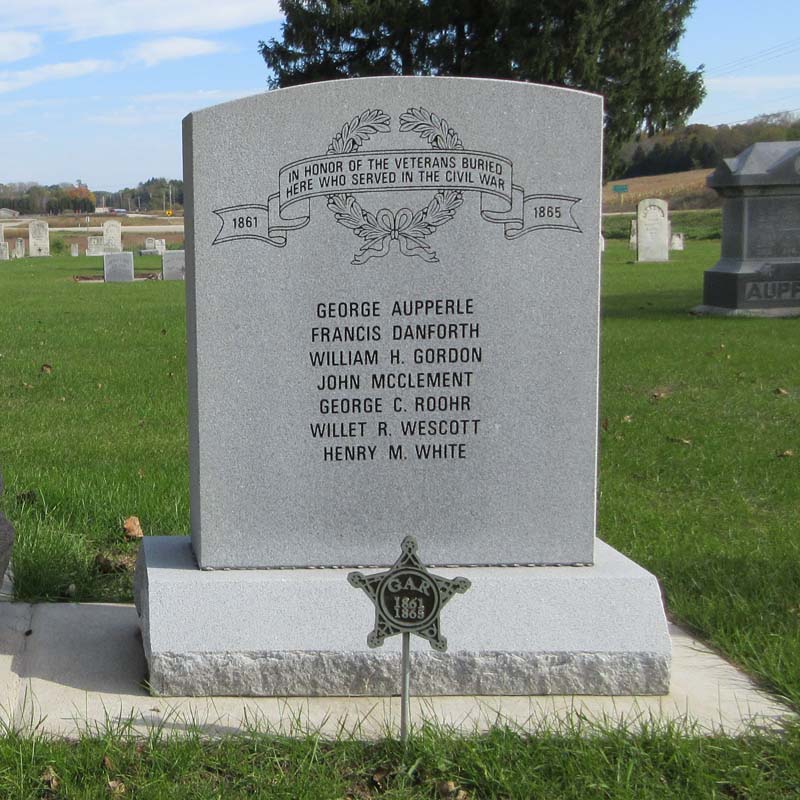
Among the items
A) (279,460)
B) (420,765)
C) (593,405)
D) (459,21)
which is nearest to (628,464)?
(593,405)

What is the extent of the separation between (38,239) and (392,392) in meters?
44.0

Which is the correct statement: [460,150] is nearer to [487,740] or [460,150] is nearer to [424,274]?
[424,274]

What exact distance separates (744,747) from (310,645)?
1214 millimetres

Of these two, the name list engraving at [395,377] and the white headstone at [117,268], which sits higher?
the white headstone at [117,268]

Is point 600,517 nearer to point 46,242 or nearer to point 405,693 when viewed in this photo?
point 405,693

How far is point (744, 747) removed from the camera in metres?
2.91

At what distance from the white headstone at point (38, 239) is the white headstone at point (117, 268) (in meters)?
20.0

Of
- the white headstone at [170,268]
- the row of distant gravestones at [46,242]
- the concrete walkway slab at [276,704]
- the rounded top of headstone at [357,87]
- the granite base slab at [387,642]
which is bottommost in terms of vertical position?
the concrete walkway slab at [276,704]

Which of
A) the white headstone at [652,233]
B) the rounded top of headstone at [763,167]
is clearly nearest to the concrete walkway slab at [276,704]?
the rounded top of headstone at [763,167]

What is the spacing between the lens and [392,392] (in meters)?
3.44

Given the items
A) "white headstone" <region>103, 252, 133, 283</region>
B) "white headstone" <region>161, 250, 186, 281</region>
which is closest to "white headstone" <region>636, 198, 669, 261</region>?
"white headstone" <region>161, 250, 186, 281</region>

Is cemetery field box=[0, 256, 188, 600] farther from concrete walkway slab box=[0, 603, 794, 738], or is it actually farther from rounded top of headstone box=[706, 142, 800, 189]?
rounded top of headstone box=[706, 142, 800, 189]

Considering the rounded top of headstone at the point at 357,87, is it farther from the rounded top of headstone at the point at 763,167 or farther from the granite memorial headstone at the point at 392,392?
the rounded top of headstone at the point at 763,167

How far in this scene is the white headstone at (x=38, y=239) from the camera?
44125 millimetres
